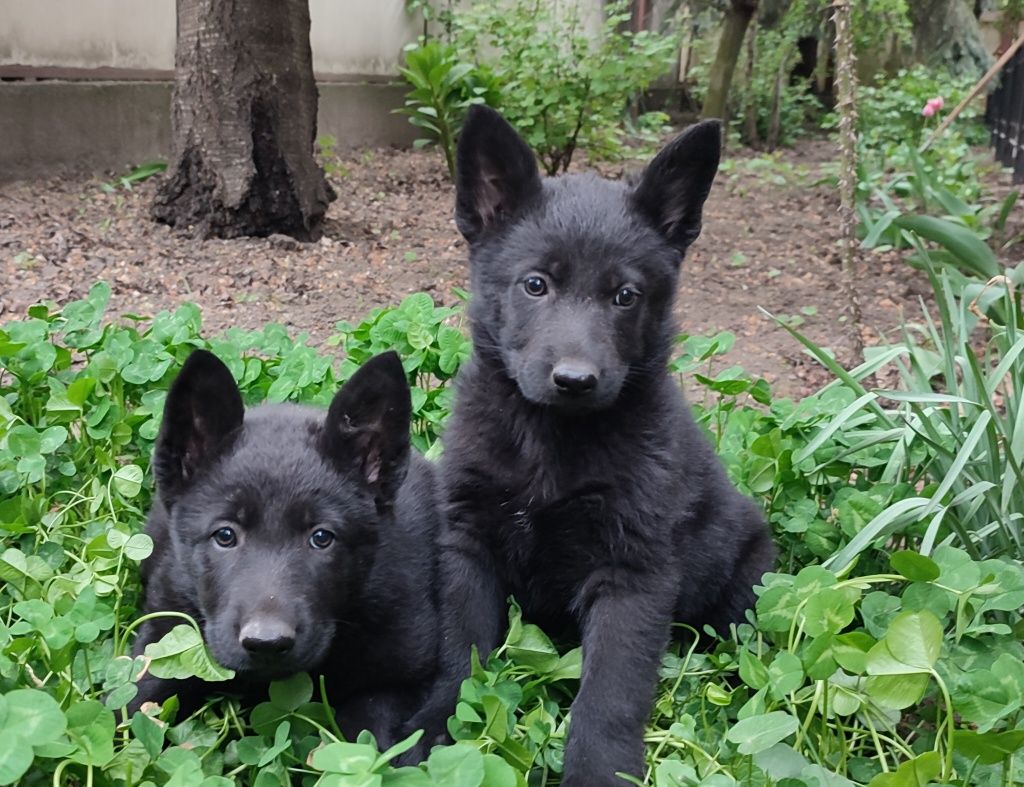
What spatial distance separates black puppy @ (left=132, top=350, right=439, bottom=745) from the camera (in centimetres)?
224

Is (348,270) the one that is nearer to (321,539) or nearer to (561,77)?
(561,77)

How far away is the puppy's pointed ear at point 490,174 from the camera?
2.69 metres

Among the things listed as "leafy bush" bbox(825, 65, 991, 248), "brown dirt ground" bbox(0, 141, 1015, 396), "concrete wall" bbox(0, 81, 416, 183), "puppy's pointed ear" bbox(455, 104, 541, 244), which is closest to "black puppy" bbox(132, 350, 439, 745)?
"puppy's pointed ear" bbox(455, 104, 541, 244)

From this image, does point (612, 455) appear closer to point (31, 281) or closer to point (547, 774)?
point (547, 774)

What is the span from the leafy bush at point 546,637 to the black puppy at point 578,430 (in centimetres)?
16

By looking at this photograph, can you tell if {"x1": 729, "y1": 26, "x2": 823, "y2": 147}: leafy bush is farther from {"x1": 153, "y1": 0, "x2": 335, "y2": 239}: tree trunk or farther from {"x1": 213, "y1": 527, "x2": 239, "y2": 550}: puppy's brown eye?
{"x1": 213, "y1": 527, "x2": 239, "y2": 550}: puppy's brown eye

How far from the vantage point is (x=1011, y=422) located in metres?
2.92

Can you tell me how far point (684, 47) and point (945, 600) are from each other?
1318 centimetres

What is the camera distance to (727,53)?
1064cm

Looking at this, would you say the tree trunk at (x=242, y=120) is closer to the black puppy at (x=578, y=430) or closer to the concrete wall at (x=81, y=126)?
the concrete wall at (x=81, y=126)

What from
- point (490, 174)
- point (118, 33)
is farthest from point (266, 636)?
point (118, 33)

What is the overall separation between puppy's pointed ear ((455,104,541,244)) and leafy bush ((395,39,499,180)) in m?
4.70

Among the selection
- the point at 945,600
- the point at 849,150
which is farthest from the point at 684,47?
the point at 945,600

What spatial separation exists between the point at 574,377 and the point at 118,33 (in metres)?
6.30
